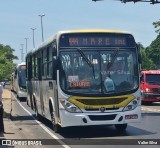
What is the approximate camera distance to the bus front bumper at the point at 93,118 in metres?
13.9

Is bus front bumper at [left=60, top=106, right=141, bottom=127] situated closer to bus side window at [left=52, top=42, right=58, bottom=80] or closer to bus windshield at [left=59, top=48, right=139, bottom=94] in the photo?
bus windshield at [left=59, top=48, right=139, bottom=94]

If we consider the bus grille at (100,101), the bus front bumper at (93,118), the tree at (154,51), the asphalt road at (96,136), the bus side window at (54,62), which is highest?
the tree at (154,51)

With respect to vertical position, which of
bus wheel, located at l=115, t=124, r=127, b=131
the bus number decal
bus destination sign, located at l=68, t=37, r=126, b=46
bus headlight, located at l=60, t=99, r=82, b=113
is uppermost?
bus destination sign, located at l=68, t=37, r=126, b=46

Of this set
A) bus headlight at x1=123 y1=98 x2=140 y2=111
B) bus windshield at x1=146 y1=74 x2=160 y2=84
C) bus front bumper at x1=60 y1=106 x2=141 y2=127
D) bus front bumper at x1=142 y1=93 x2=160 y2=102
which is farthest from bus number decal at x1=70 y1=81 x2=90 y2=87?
bus windshield at x1=146 y1=74 x2=160 y2=84

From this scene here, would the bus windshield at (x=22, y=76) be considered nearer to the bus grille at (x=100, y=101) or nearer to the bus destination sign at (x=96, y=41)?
the bus destination sign at (x=96, y=41)

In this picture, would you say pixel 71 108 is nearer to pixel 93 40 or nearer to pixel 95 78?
pixel 95 78

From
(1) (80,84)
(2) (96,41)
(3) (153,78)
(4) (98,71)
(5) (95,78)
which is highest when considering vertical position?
(2) (96,41)

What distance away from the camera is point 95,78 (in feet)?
46.4

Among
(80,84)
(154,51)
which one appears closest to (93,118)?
(80,84)

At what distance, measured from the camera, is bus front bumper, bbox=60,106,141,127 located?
13.9 m

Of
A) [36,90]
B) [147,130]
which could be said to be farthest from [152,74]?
[147,130]

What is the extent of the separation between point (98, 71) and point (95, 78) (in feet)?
0.77

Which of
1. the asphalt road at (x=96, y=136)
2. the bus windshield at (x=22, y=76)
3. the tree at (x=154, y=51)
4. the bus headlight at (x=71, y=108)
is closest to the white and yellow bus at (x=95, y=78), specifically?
the bus headlight at (x=71, y=108)

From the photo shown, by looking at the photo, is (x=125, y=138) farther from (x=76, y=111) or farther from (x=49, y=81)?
(x=49, y=81)
